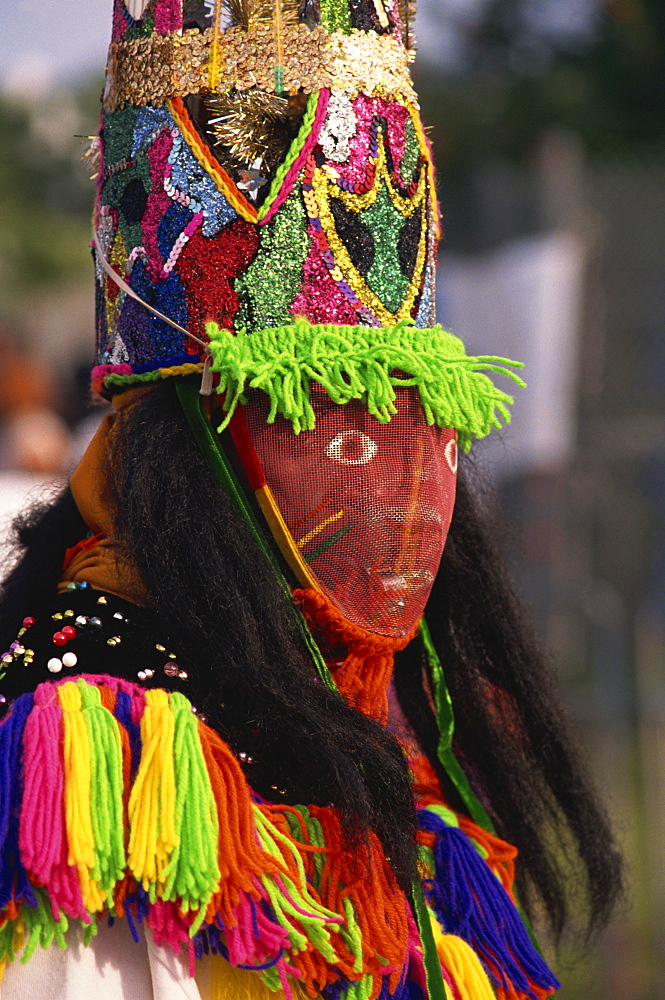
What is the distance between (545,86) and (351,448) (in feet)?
21.4

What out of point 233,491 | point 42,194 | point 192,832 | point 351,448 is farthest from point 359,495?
point 42,194

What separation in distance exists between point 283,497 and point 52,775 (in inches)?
22.1

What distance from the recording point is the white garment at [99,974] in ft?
4.83

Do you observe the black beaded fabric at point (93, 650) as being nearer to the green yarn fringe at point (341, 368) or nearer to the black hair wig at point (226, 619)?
the black hair wig at point (226, 619)

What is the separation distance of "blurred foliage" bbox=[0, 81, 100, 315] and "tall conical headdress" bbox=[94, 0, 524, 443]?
3305 millimetres

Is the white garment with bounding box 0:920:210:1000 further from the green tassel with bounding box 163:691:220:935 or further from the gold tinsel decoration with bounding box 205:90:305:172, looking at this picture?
the gold tinsel decoration with bounding box 205:90:305:172

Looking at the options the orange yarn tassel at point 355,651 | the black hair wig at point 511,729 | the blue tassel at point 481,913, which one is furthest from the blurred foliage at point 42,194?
the blue tassel at point 481,913

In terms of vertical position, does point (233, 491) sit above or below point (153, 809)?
above

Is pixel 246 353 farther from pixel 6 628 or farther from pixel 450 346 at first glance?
pixel 6 628

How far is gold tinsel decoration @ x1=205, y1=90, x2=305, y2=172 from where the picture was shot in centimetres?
180

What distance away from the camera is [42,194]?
754cm

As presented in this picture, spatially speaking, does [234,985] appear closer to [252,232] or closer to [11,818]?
[11,818]

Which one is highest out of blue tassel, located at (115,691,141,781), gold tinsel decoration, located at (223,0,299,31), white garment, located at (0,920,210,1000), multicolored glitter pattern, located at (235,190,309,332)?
gold tinsel decoration, located at (223,0,299,31)

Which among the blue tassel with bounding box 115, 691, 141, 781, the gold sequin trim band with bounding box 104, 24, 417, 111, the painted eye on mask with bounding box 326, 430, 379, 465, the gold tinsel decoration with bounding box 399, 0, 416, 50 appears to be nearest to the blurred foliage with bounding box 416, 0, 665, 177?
the gold tinsel decoration with bounding box 399, 0, 416, 50
